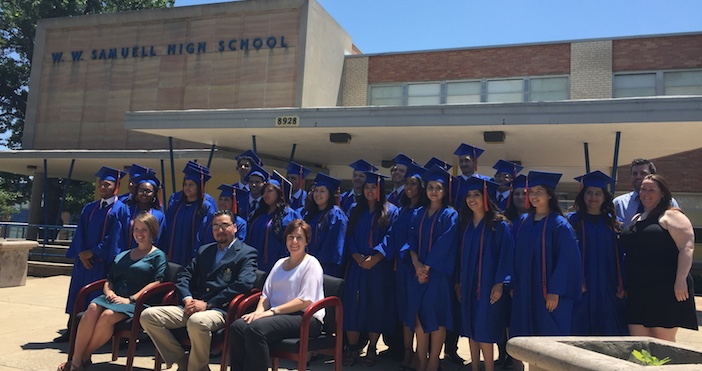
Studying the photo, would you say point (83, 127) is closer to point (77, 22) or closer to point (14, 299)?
point (77, 22)

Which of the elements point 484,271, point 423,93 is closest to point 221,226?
point 484,271

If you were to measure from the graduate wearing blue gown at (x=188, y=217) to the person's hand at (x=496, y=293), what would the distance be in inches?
121

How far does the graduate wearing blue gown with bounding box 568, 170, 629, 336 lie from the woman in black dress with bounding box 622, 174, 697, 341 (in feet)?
0.48

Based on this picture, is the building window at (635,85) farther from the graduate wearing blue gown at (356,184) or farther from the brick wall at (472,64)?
the graduate wearing blue gown at (356,184)

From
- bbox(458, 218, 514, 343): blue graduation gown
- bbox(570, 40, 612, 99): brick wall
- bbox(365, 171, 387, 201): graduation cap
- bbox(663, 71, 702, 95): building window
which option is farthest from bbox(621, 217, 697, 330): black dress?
bbox(663, 71, 702, 95): building window

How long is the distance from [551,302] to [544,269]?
262mm

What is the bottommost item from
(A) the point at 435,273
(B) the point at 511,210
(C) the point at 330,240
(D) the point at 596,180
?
(A) the point at 435,273

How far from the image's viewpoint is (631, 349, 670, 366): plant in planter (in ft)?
8.99

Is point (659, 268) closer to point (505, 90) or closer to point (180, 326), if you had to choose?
point (180, 326)

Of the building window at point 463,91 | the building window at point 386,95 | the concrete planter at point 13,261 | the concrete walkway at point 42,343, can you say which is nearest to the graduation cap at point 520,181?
the concrete walkway at point 42,343

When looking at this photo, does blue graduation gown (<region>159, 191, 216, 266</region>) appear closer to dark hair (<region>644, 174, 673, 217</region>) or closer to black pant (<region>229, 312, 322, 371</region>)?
black pant (<region>229, 312, 322, 371</region>)

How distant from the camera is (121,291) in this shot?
17.1ft

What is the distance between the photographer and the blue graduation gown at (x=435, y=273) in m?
4.94

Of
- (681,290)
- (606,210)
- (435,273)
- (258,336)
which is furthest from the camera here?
(435,273)
